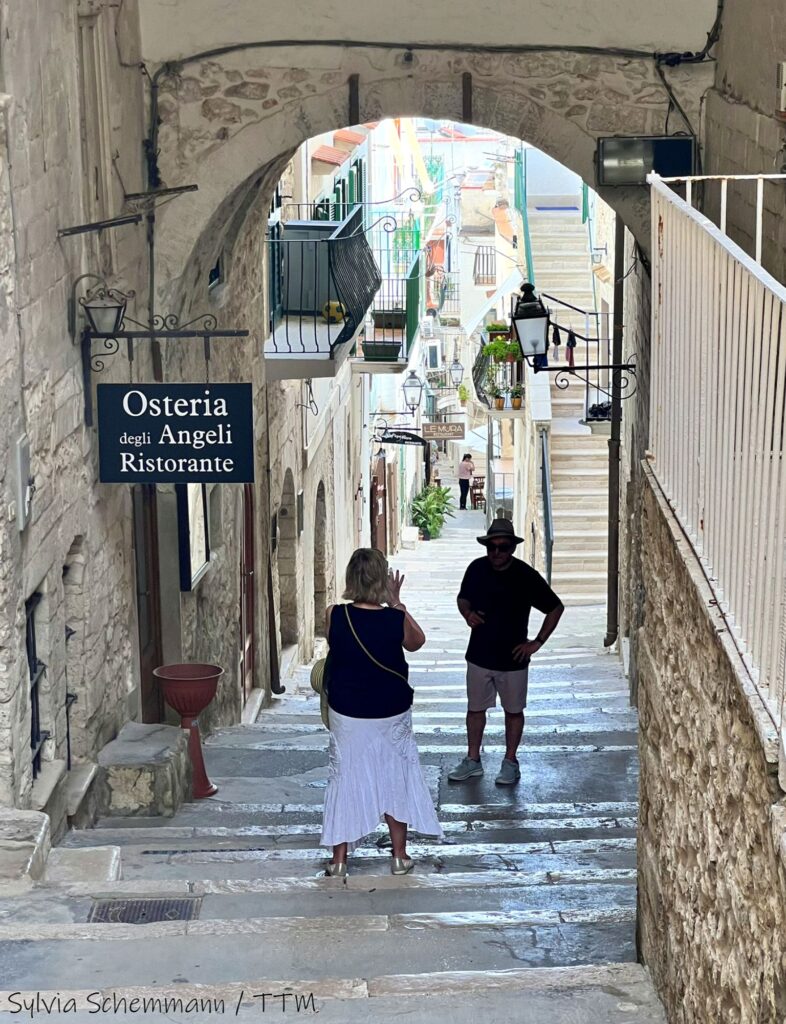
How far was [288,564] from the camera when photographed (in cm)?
1508

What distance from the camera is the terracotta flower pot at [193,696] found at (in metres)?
8.05

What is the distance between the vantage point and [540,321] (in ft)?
33.8

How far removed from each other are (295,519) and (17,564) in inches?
362

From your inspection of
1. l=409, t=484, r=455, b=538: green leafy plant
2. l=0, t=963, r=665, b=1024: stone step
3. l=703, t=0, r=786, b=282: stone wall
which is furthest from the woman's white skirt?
l=409, t=484, r=455, b=538: green leafy plant

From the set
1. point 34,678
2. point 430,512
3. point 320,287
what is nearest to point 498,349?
point 320,287

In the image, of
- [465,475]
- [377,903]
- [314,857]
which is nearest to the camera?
[377,903]

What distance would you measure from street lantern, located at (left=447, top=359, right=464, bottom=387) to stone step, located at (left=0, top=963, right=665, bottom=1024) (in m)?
39.8

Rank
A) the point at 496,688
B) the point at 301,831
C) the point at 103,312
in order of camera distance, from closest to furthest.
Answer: the point at 103,312 → the point at 301,831 → the point at 496,688

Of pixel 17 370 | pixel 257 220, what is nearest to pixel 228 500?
pixel 257 220

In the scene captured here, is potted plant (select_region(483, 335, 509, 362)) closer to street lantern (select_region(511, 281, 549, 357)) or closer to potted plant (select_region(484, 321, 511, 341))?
potted plant (select_region(484, 321, 511, 341))

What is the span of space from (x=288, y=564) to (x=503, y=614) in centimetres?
732

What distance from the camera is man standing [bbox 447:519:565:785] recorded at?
7896 mm

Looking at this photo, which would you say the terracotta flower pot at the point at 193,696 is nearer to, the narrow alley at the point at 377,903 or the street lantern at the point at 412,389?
the narrow alley at the point at 377,903

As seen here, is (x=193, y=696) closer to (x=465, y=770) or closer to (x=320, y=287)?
(x=465, y=770)
